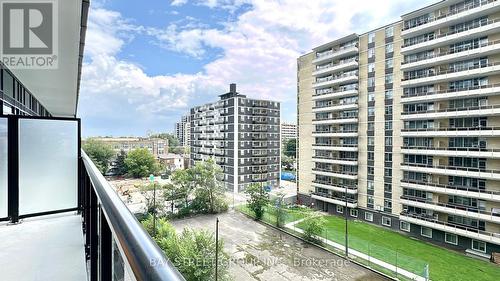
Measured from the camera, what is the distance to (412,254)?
36.4 feet

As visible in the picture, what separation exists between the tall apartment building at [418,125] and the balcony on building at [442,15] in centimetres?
4

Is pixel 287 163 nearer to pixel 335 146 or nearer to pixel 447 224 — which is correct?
pixel 335 146

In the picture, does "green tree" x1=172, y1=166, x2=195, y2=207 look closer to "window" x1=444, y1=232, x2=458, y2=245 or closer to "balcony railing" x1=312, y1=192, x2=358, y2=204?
"balcony railing" x1=312, y1=192, x2=358, y2=204

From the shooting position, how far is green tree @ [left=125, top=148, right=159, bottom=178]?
2116cm

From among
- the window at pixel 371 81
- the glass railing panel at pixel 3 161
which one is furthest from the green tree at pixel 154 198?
the window at pixel 371 81

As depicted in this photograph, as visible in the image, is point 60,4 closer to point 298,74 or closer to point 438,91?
point 438,91

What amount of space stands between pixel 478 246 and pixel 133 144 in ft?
Answer: 101

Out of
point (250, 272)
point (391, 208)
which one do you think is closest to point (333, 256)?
point (250, 272)

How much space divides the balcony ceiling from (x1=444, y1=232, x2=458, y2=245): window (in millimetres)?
15391

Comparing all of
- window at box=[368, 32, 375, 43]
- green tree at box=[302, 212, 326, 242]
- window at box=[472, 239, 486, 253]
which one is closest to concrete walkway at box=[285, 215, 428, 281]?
green tree at box=[302, 212, 326, 242]

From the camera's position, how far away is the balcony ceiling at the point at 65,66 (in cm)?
157

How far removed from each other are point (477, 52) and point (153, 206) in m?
16.7

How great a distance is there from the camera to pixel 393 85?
1420 cm

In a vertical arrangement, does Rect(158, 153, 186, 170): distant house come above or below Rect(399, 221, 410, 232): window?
above
